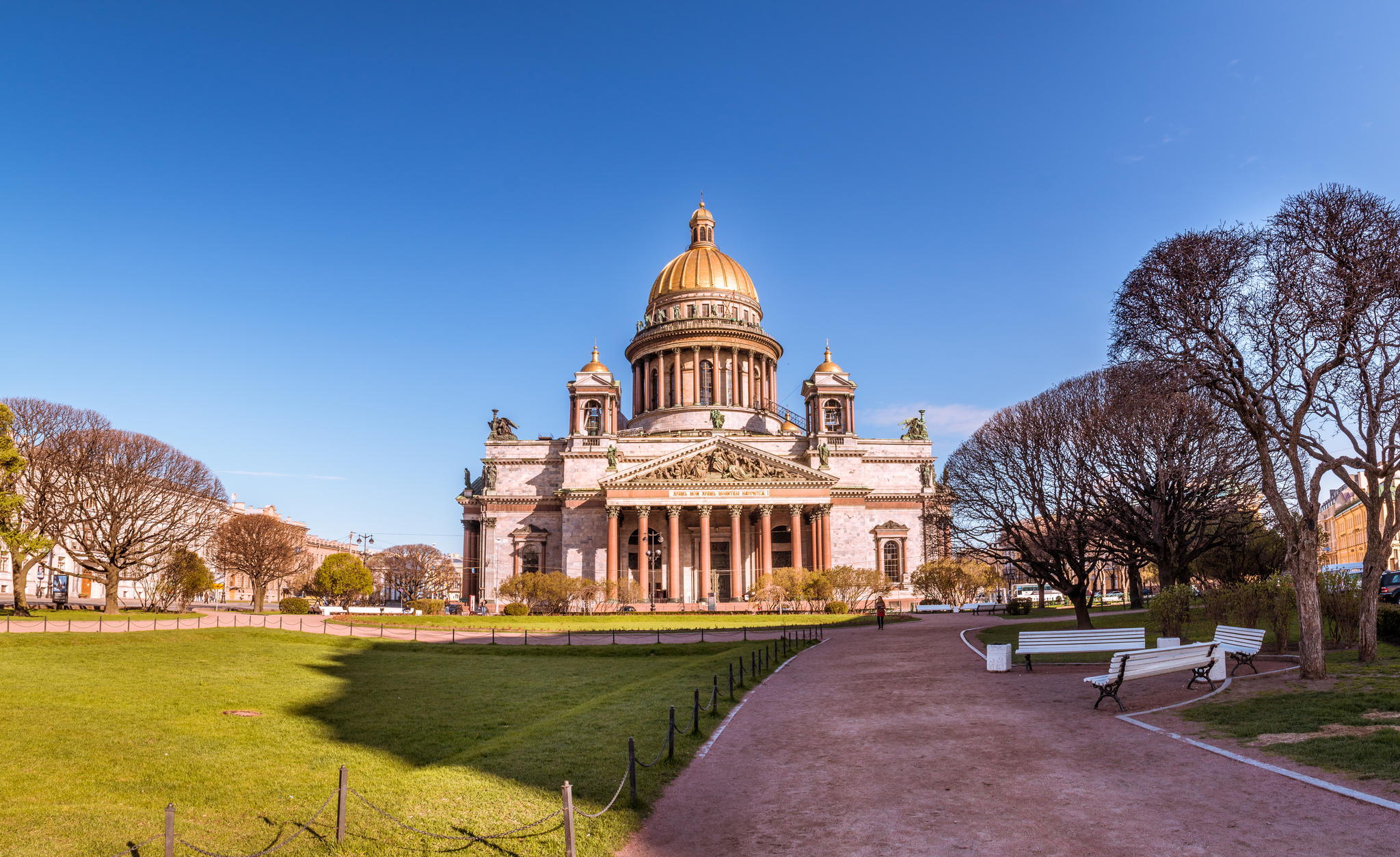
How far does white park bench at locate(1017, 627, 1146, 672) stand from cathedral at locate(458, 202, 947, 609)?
1565 inches

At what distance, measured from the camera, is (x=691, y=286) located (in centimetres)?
8494

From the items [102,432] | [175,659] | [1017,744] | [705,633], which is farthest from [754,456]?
[1017,744]

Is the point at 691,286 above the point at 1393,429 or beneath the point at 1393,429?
above

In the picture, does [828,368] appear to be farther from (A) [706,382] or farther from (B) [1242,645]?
(B) [1242,645]

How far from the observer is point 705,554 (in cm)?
6606

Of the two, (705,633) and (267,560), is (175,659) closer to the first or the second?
(705,633)

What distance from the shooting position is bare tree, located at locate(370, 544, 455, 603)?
10338cm

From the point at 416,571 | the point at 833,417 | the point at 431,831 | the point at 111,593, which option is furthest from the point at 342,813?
the point at 416,571

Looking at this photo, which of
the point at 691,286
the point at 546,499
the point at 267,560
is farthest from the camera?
the point at 691,286

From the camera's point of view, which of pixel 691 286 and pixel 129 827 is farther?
pixel 691 286

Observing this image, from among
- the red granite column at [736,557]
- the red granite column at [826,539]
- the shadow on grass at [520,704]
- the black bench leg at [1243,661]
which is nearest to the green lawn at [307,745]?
the shadow on grass at [520,704]

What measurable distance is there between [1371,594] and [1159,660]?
6935mm

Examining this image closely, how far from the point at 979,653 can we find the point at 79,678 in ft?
74.7

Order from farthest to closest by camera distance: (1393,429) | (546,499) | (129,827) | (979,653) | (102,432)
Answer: (546,499) < (102,432) < (979,653) < (1393,429) < (129,827)
